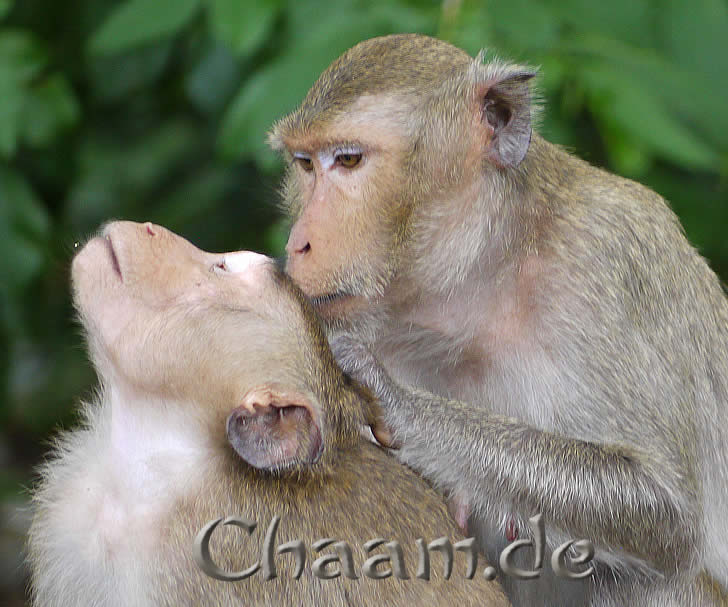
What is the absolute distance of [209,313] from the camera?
9.60 feet

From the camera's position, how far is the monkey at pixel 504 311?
10.5ft

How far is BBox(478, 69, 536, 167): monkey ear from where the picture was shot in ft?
10.9

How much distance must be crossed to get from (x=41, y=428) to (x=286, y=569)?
4115mm

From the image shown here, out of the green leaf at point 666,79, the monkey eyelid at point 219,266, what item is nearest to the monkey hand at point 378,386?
the monkey eyelid at point 219,266

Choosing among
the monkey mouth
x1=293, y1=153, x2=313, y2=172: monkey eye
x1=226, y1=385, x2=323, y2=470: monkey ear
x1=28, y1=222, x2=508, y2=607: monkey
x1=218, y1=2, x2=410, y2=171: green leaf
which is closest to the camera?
x1=226, y1=385, x2=323, y2=470: monkey ear

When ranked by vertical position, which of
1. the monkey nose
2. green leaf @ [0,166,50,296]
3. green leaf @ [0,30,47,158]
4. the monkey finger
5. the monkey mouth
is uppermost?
the monkey mouth

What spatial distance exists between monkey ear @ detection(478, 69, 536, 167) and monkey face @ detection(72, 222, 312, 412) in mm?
818

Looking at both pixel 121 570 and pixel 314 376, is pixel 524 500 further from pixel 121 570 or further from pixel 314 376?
pixel 121 570

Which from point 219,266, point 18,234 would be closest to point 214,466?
point 219,266

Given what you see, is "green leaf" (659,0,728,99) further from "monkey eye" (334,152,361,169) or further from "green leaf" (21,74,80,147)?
"green leaf" (21,74,80,147)

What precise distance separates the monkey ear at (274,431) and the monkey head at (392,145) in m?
0.57

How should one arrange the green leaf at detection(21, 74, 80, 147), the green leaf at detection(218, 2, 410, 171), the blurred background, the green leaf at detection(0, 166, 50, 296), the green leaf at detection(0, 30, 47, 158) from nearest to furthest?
the green leaf at detection(218, 2, 410, 171) → the blurred background → the green leaf at detection(0, 30, 47, 158) → the green leaf at detection(0, 166, 50, 296) → the green leaf at detection(21, 74, 80, 147)

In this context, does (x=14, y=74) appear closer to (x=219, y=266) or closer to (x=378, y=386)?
(x=219, y=266)

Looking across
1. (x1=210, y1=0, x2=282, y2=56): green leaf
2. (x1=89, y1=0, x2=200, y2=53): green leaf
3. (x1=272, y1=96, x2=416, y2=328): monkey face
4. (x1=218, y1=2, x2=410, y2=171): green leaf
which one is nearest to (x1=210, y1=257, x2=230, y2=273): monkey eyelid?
(x1=272, y1=96, x2=416, y2=328): monkey face
